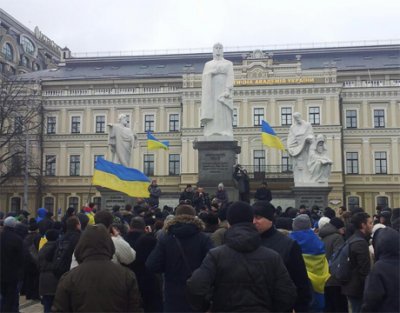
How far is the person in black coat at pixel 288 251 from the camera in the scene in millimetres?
4715

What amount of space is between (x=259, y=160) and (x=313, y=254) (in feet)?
150

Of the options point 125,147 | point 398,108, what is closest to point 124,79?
point 398,108

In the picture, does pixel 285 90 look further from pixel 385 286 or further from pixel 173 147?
pixel 385 286

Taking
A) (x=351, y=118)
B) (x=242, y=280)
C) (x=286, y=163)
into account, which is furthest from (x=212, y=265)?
(x=351, y=118)

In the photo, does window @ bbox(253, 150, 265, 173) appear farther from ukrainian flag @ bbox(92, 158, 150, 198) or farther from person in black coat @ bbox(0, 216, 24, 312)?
person in black coat @ bbox(0, 216, 24, 312)

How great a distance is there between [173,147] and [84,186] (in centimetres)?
1009

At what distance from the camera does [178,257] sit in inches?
213

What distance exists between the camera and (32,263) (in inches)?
369

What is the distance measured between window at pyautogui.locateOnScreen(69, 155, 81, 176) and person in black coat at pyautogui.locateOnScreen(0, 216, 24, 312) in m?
48.1

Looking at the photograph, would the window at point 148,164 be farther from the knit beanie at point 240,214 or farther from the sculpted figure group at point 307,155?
the knit beanie at point 240,214

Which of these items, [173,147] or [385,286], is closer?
[385,286]

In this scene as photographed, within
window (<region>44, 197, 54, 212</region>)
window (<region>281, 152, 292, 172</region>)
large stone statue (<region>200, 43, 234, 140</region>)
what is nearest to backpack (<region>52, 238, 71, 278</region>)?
large stone statue (<region>200, 43, 234, 140</region>)

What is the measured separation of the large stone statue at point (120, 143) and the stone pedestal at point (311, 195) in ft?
22.1

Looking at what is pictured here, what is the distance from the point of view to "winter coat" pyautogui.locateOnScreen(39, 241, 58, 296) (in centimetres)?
735
